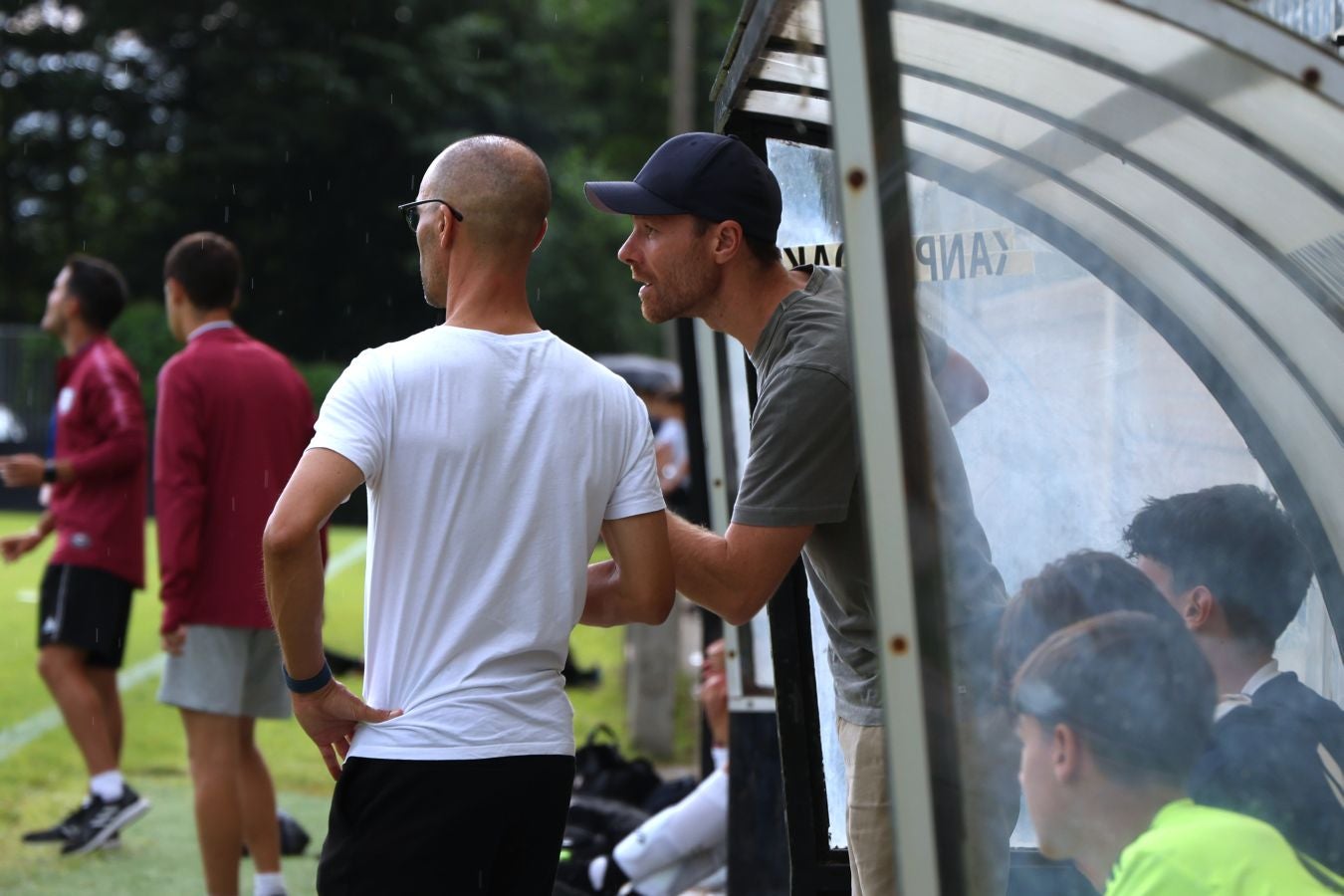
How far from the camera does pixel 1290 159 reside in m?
2.77

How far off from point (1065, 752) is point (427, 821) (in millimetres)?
1047

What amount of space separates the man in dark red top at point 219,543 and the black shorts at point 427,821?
2.83 metres

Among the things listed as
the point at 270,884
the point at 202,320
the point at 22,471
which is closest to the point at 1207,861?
the point at 270,884

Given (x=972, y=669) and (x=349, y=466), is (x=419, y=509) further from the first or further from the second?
(x=972, y=669)

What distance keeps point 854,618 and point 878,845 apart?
1.54 feet

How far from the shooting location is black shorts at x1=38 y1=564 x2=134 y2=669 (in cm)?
686

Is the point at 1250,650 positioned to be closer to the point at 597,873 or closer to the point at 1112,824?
the point at 1112,824

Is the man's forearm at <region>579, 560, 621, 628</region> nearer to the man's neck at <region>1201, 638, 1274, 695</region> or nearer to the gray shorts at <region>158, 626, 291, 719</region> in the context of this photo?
the man's neck at <region>1201, 638, 1274, 695</region>

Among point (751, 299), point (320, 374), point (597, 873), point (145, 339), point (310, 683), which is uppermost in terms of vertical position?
point (145, 339)

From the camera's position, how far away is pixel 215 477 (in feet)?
18.8

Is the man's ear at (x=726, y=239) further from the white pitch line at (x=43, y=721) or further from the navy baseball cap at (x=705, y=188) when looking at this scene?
the white pitch line at (x=43, y=721)

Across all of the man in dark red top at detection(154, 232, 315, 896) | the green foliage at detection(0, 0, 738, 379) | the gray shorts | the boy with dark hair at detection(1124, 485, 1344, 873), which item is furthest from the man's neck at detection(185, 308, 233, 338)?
the green foliage at detection(0, 0, 738, 379)

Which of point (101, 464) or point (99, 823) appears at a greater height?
point (101, 464)

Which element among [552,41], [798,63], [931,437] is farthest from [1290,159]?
[552,41]
